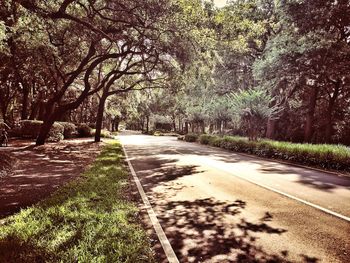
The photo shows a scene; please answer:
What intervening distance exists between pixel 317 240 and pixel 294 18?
21.7 metres

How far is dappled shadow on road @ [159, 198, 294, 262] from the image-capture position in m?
4.67

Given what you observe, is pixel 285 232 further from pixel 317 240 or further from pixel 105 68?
pixel 105 68

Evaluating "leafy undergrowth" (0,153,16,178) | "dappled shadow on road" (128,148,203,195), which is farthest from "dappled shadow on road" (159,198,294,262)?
"leafy undergrowth" (0,153,16,178)

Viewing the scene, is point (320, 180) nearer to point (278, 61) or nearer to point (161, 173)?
point (161, 173)

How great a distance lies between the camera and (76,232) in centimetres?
521

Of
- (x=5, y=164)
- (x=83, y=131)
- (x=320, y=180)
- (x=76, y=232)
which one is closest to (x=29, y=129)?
(x=83, y=131)

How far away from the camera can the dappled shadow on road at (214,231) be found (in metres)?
4.67

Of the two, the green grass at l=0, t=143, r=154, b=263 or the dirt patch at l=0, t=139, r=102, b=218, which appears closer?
the green grass at l=0, t=143, r=154, b=263

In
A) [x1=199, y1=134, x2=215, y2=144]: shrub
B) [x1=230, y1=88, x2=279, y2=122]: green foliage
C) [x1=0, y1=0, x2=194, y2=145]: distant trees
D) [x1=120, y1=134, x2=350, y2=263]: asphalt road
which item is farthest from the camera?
[x1=199, y1=134, x2=215, y2=144]: shrub

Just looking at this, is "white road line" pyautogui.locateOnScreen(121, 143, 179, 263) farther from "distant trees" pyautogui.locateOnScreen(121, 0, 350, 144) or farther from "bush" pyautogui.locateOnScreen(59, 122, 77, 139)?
"bush" pyautogui.locateOnScreen(59, 122, 77, 139)

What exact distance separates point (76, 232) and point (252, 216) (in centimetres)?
357

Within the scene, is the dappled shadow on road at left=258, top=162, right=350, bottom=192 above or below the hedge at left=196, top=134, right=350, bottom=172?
below

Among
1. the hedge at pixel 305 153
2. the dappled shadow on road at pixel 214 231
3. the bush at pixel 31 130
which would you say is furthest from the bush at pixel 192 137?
the dappled shadow on road at pixel 214 231

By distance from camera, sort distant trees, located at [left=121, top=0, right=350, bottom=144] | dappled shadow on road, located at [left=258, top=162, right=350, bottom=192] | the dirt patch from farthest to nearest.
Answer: distant trees, located at [left=121, top=0, right=350, bottom=144], dappled shadow on road, located at [left=258, top=162, right=350, bottom=192], the dirt patch
